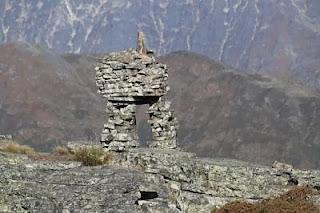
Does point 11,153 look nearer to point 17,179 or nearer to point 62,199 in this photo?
point 17,179

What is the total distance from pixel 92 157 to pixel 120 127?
4.64 m

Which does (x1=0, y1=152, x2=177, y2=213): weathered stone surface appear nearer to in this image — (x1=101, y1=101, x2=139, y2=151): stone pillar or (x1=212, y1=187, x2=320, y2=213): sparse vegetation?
(x1=212, y1=187, x2=320, y2=213): sparse vegetation

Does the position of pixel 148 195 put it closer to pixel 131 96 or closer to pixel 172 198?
pixel 172 198

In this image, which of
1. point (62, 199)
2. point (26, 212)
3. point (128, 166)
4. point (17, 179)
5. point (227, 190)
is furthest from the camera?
point (128, 166)

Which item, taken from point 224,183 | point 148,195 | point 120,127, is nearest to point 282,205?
point 224,183

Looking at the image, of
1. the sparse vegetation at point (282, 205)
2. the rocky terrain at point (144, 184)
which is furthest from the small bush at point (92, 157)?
the sparse vegetation at point (282, 205)

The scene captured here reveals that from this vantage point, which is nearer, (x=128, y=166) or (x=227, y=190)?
(x=227, y=190)

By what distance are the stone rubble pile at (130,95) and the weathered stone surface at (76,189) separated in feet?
18.8

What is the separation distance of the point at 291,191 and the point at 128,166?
525 centimetres

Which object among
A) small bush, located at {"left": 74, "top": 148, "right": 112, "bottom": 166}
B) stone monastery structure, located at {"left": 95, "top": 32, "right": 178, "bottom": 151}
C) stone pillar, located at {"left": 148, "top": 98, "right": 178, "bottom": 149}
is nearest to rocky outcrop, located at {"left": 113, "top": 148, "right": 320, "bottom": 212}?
small bush, located at {"left": 74, "top": 148, "right": 112, "bottom": 166}

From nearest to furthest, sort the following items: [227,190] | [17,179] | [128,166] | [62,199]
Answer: [62,199] < [17,179] < [227,190] < [128,166]

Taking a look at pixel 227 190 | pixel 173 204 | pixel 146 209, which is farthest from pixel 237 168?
pixel 146 209

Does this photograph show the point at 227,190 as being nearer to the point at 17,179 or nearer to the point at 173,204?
the point at 173,204

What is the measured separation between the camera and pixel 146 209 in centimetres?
1430
